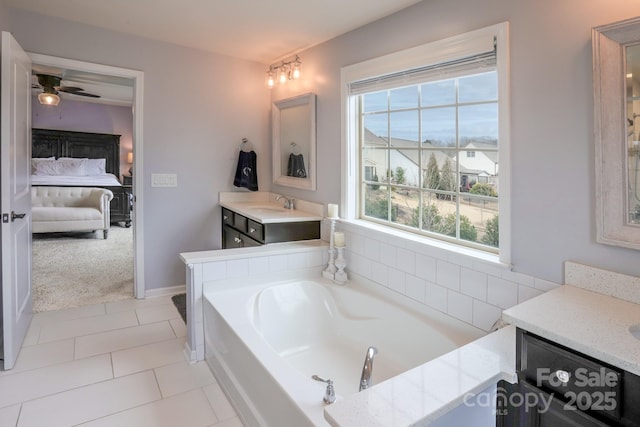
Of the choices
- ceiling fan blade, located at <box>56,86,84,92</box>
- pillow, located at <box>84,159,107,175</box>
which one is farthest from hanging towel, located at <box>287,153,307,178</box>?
pillow, located at <box>84,159,107,175</box>

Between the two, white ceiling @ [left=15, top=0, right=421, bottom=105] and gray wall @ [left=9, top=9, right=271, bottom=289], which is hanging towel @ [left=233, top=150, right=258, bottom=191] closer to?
gray wall @ [left=9, top=9, right=271, bottom=289]

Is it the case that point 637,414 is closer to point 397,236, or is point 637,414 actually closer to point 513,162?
point 513,162

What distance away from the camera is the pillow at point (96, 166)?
25.6 ft

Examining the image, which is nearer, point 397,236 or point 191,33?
point 397,236

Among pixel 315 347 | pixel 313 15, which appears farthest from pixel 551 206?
pixel 313 15

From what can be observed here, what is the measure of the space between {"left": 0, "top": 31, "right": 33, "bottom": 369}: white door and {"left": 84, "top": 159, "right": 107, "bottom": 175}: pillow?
5509mm

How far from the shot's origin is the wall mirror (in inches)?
56.7

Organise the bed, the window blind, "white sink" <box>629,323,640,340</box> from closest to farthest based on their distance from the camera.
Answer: "white sink" <box>629,323,640,340</box> → the window blind → the bed

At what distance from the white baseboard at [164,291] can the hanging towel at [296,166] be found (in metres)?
1.52

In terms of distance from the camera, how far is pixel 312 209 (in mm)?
3410

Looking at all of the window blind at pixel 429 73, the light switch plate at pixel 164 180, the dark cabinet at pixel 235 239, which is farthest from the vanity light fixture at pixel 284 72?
the dark cabinet at pixel 235 239

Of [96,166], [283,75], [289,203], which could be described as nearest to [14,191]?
[289,203]

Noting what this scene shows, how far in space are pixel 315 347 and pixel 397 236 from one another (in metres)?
0.89

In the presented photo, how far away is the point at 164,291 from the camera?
369cm
